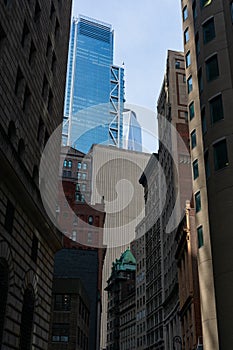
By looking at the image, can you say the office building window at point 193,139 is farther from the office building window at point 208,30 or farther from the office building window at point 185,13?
the office building window at point 185,13

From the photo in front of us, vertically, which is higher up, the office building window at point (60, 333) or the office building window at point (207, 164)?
the office building window at point (207, 164)

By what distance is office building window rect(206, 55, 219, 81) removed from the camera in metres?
37.7

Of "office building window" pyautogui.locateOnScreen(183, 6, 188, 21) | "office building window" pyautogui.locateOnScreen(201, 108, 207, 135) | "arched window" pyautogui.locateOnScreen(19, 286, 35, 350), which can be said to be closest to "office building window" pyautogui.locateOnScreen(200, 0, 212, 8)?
"office building window" pyautogui.locateOnScreen(183, 6, 188, 21)

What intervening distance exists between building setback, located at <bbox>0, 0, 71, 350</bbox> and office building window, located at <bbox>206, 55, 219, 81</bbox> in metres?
13.5

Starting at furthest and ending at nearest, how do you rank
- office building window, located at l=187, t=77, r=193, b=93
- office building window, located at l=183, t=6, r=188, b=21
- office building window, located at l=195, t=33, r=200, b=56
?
office building window, located at l=183, t=6, r=188, b=21 < office building window, located at l=187, t=77, r=193, b=93 < office building window, located at l=195, t=33, r=200, b=56

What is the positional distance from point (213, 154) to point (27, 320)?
61.3 feet

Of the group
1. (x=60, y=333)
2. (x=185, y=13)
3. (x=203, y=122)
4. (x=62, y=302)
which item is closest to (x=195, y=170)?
(x=203, y=122)

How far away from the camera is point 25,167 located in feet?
92.5

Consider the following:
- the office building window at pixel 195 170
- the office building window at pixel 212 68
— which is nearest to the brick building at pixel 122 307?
the office building window at pixel 195 170

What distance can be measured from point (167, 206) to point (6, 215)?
216ft

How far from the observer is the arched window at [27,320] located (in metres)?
28.3

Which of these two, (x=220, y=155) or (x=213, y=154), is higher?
(x=213, y=154)

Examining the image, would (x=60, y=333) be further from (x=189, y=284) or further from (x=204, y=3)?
(x=204, y=3)

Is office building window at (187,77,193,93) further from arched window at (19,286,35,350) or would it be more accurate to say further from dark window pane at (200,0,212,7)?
arched window at (19,286,35,350)
